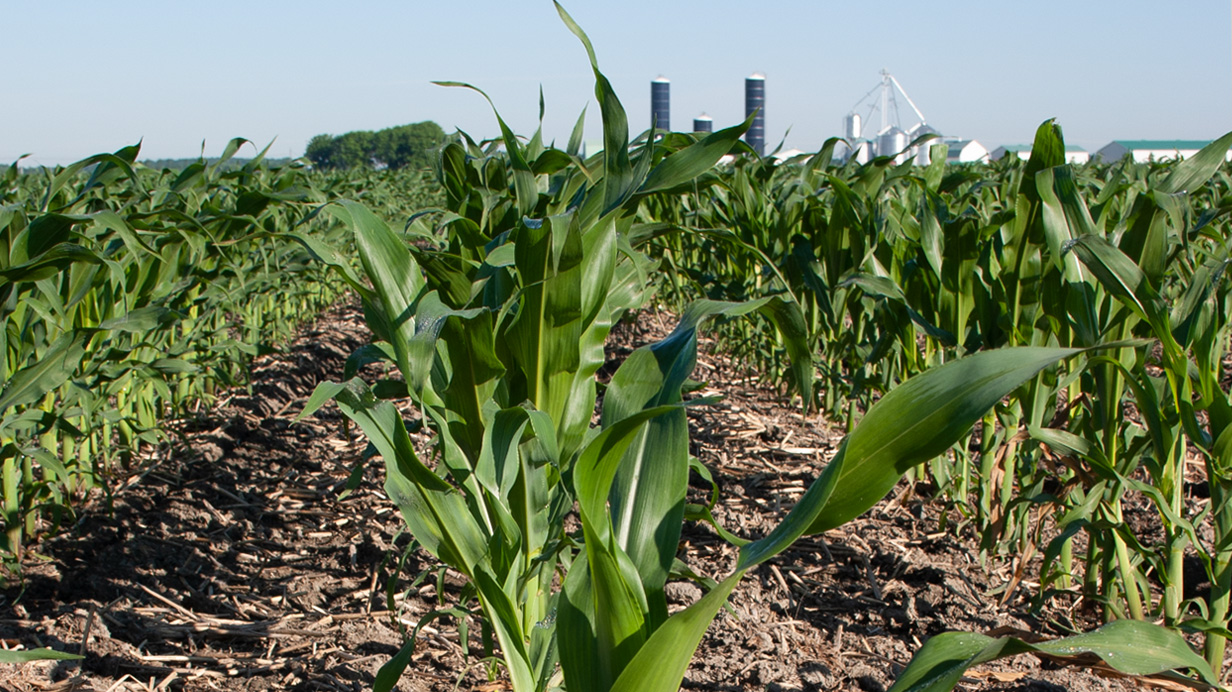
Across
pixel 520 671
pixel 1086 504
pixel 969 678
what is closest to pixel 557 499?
pixel 520 671

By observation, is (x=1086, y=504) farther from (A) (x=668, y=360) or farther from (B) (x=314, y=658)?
(B) (x=314, y=658)

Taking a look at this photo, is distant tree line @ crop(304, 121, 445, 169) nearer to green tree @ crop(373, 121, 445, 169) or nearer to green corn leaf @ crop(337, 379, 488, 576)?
green tree @ crop(373, 121, 445, 169)

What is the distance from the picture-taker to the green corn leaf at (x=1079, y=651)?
96 cm

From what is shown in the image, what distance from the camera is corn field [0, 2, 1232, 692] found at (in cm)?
110

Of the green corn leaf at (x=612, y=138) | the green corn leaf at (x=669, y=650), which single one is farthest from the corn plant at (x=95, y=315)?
the green corn leaf at (x=669, y=650)

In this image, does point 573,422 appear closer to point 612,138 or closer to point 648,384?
point 648,384

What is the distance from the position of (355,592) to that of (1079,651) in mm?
1937

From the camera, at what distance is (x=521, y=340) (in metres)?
1.52

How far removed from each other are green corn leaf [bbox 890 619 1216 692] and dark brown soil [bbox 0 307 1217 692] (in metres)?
0.88

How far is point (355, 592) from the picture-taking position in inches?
96.8

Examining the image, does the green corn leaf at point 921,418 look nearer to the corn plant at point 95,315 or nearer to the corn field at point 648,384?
the corn field at point 648,384

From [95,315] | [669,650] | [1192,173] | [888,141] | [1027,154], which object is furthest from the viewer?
[888,141]

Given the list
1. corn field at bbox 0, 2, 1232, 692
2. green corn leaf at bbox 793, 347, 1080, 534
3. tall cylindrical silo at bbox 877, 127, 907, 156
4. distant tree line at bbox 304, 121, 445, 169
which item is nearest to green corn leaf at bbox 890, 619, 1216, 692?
corn field at bbox 0, 2, 1232, 692

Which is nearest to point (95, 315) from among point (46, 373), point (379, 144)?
point (46, 373)
